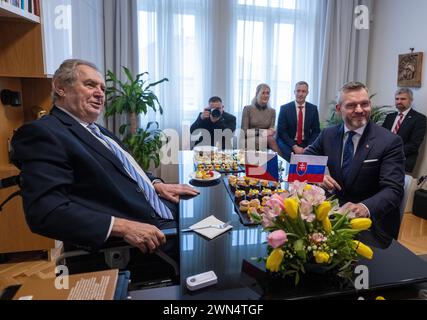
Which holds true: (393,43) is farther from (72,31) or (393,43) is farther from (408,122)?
(72,31)

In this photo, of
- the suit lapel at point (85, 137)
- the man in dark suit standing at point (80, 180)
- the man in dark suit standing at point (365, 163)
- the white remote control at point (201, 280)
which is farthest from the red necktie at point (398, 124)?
the white remote control at point (201, 280)

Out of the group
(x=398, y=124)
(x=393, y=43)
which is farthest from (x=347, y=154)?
(x=393, y=43)

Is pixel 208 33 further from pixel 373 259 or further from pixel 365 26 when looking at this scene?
pixel 373 259

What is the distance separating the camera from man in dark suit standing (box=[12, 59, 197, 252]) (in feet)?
3.30

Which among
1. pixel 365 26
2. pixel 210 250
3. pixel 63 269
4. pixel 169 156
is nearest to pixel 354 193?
pixel 210 250

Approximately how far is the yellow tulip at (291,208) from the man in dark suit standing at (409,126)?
3266mm

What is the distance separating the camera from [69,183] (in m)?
1.07

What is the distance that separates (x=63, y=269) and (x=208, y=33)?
12.2 ft

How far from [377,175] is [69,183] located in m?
1.34

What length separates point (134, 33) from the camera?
3.85 m

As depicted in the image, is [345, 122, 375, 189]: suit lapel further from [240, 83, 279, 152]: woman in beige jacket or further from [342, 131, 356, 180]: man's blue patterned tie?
[240, 83, 279, 152]: woman in beige jacket

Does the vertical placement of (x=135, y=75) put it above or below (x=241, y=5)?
below

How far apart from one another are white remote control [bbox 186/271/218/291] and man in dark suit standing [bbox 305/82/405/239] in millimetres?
782
